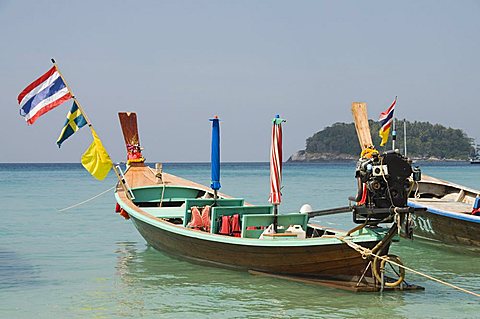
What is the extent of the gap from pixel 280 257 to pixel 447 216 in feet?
17.2

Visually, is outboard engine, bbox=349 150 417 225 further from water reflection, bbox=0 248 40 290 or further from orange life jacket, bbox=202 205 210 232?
water reflection, bbox=0 248 40 290

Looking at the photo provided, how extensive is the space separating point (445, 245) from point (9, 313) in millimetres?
9390

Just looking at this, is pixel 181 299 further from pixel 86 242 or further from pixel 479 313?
pixel 86 242

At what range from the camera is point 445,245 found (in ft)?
51.0

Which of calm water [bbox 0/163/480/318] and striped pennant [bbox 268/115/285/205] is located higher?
striped pennant [bbox 268/115/285/205]

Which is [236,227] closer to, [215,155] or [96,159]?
[215,155]

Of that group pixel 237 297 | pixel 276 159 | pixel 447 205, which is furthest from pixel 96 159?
pixel 447 205

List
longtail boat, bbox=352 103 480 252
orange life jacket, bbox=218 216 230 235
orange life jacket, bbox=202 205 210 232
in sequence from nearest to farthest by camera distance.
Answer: longtail boat, bbox=352 103 480 252
orange life jacket, bbox=218 216 230 235
orange life jacket, bbox=202 205 210 232

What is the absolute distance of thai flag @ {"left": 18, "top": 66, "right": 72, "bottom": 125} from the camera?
45.3 feet

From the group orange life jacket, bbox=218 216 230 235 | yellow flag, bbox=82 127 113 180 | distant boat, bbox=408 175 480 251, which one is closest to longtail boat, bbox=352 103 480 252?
distant boat, bbox=408 175 480 251

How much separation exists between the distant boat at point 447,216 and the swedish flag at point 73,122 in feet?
22.6

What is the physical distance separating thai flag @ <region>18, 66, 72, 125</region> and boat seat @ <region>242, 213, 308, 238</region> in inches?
189

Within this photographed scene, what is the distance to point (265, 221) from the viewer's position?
1193 cm

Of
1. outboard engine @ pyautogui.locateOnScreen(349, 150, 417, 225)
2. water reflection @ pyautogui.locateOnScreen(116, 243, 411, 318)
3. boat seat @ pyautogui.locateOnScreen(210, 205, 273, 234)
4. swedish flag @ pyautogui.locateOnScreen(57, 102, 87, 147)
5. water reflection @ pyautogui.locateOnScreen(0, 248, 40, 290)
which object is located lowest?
water reflection @ pyautogui.locateOnScreen(0, 248, 40, 290)
